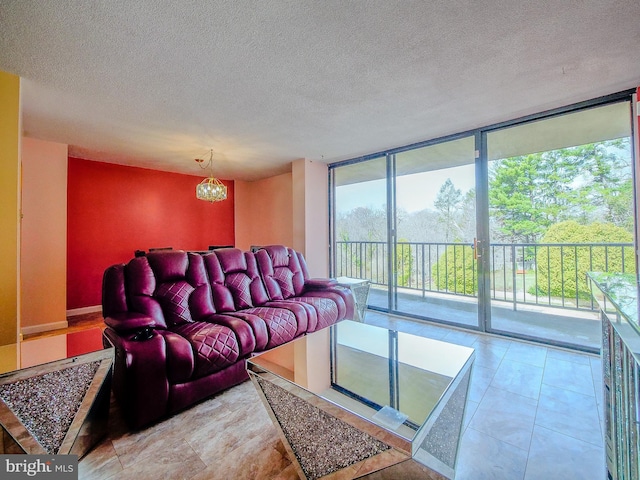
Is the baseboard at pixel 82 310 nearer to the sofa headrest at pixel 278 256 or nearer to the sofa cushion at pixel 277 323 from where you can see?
the sofa headrest at pixel 278 256

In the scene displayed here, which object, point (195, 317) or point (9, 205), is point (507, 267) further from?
point (9, 205)

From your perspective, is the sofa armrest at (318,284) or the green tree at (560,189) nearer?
the green tree at (560,189)

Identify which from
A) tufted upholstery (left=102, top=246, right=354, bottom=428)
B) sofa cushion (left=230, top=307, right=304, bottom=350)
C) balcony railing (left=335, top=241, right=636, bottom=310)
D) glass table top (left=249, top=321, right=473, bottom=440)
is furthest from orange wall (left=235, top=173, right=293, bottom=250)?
glass table top (left=249, top=321, right=473, bottom=440)

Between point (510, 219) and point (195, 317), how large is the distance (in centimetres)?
347

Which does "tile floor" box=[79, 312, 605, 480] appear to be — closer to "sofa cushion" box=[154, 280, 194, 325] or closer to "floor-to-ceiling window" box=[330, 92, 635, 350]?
"sofa cushion" box=[154, 280, 194, 325]

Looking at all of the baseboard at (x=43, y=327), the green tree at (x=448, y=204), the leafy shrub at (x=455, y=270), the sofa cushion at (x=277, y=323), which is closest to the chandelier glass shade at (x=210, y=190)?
the sofa cushion at (x=277, y=323)

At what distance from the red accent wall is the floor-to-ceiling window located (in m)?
3.31

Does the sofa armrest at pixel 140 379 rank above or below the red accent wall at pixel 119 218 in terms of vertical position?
below

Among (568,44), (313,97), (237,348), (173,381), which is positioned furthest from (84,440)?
(568,44)

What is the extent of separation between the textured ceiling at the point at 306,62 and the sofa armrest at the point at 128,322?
1.76 meters

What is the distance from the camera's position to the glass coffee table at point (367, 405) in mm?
1041

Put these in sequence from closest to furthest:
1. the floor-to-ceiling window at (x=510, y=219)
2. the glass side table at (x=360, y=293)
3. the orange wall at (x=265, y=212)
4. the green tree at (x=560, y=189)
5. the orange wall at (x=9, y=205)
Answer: the orange wall at (x=9, y=205) < the green tree at (x=560, y=189) < the floor-to-ceiling window at (x=510, y=219) < the glass side table at (x=360, y=293) < the orange wall at (x=265, y=212)

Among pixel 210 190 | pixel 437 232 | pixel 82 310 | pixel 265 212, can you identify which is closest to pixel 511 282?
pixel 437 232

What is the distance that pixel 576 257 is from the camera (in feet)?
10.9
